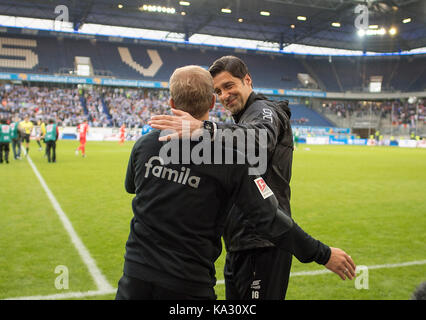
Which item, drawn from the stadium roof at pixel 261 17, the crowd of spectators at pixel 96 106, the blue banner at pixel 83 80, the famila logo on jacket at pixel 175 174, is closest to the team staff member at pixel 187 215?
the famila logo on jacket at pixel 175 174

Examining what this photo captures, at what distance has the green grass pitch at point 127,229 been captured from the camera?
4.32 m

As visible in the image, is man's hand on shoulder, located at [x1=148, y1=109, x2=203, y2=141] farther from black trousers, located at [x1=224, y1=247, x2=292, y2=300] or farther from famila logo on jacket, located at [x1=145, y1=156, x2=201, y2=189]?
black trousers, located at [x1=224, y1=247, x2=292, y2=300]

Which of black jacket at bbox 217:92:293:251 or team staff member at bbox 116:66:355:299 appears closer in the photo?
team staff member at bbox 116:66:355:299

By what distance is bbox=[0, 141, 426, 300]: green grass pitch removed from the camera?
14.2 feet

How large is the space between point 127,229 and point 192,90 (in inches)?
205

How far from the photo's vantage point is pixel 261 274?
2.53m

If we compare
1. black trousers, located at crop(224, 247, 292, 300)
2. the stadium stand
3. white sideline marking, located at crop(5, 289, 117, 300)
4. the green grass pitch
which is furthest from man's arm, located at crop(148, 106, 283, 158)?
the stadium stand

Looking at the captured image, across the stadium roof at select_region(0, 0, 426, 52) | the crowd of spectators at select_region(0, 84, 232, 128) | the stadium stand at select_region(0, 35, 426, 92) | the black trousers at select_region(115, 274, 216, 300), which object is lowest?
the black trousers at select_region(115, 274, 216, 300)

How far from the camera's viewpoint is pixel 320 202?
369 inches

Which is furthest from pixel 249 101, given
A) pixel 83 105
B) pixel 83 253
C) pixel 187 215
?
pixel 83 105

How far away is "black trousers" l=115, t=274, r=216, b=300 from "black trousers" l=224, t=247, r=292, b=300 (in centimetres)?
69

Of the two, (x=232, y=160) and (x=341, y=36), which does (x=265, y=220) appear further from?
(x=341, y=36)

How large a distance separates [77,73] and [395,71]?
50415 mm
